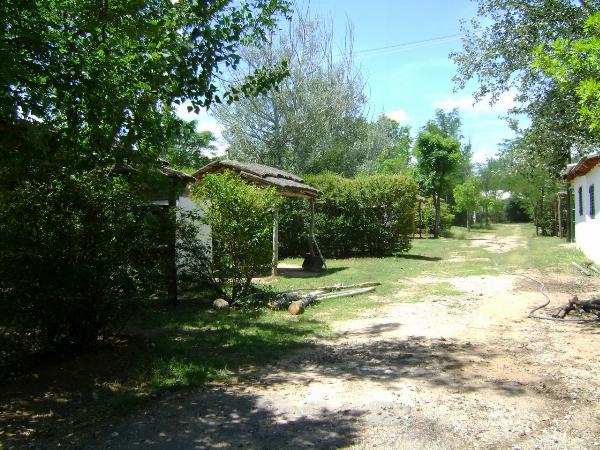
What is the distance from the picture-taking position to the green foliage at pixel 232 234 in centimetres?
984

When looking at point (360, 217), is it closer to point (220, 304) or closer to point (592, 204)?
point (592, 204)

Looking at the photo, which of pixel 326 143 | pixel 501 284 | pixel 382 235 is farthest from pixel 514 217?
pixel 501 284

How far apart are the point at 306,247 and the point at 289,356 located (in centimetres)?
1349

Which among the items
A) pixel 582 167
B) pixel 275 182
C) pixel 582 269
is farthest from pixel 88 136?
pixel 582 167

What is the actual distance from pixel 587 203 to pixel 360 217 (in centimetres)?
835

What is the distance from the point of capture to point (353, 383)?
17.1 feet

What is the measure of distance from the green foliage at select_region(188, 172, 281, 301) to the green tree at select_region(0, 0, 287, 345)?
336 cm

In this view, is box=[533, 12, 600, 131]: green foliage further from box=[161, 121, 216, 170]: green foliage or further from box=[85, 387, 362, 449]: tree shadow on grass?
box=[161, 121, 216, 170]: green foliage

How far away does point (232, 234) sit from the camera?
9.85m

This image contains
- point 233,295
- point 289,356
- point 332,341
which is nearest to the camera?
point 289,356

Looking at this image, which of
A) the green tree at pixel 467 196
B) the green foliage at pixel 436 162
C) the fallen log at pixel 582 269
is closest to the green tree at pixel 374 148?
the green foliage at pixel 436 162

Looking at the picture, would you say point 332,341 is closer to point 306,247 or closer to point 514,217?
point 306,247

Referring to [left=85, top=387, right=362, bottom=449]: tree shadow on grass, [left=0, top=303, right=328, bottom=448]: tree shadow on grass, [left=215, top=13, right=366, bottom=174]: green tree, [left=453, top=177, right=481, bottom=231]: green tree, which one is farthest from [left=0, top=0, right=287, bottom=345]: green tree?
[left=453, top=177, right=481, bottom=231]: green tree

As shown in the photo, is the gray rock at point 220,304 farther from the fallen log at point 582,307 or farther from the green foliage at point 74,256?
the fallen log at point 582,307
